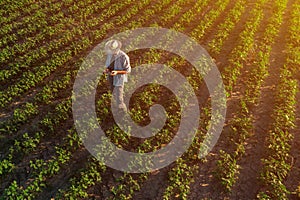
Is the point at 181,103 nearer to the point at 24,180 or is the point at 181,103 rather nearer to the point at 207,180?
the point at 207,180

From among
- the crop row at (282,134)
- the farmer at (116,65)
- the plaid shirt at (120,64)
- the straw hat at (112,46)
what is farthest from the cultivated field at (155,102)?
the straw hat at (112,46)

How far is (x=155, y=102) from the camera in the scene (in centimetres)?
1028

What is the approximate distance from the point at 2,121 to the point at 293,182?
24.3 feet

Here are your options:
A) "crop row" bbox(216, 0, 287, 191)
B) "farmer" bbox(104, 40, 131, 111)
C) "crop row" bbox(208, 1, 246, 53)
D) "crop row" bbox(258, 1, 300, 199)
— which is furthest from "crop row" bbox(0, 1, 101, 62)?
"crop row" bbox(258, 1, 300, 199)

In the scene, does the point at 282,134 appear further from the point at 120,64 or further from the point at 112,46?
the point at 112,46

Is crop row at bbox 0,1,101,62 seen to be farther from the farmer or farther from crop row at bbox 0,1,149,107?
the farmer

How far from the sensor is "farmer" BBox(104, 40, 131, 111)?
28.0 ft

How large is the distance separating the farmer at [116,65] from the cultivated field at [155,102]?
2.98 feet

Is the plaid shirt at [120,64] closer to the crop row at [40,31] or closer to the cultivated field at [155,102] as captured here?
the cultivated field at [155,102]

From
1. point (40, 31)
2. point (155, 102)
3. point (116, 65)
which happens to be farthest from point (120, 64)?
point (40, 31)

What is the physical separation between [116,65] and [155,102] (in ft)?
6.46

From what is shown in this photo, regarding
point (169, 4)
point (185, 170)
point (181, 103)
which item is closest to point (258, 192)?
point (185, 170)

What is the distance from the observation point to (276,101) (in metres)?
10.3

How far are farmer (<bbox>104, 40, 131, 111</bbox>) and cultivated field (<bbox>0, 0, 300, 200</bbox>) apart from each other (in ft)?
2.98
